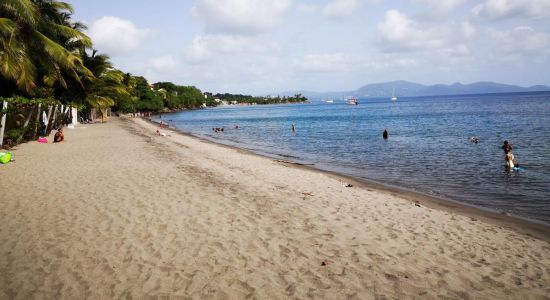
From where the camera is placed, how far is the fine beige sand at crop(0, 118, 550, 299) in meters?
5.06

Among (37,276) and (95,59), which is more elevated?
(95,59)

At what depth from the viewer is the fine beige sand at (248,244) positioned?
5.06 metres

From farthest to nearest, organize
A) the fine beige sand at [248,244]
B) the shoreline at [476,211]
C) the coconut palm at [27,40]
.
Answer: the coconut palm at [27,40] < the shoreline at [476,211] < the fine beige sand at [248,244]

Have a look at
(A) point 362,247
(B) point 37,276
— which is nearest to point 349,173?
(A) point 362,247

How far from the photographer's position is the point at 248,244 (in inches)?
258

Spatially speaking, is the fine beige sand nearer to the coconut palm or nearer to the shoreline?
the shoreline

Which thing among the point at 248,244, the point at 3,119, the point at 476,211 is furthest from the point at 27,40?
the point at 476,211

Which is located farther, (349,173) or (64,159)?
(349,173)

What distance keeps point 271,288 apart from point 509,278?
377 centimetres

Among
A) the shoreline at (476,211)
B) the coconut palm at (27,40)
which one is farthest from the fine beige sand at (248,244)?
the coconut palm at (27,40)

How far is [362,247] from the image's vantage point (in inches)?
258

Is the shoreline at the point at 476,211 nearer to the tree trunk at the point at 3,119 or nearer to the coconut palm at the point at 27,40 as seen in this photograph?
the tree trunk at the point at 3,119

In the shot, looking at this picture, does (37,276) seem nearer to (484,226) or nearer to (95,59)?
(484,226)

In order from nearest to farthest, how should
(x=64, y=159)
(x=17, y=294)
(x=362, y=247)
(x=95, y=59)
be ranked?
(x=17, y=294) → (x=362, y=247) → (x=64, y=159) → (x=95, y=59)
